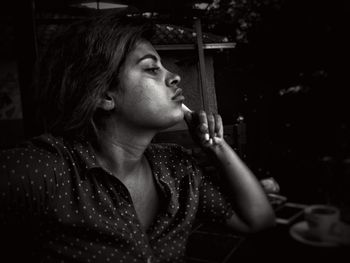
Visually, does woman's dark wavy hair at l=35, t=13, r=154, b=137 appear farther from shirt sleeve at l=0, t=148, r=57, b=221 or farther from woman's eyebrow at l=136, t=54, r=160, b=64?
shirt sleeve at l=0, t=148, r=57, b=221

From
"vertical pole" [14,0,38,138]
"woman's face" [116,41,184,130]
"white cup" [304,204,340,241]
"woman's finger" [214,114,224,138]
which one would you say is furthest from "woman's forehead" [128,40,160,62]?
"white cup" [304,204,340,241]

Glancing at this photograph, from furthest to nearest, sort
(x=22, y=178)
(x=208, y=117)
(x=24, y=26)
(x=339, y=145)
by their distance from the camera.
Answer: (x=24, y=26) < (x=208, y=117) < (x=22, y=178) < (x=339, y=145)

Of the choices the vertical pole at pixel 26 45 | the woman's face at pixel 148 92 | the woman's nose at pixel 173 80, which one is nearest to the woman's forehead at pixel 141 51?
the woman's face at pixel 148 92

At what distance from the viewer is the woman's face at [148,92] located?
1474mm

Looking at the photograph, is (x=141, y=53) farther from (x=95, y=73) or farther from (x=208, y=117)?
(x=208, y=117)

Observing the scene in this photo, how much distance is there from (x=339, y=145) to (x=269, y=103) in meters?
0.26

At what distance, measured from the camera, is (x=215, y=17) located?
1.27m

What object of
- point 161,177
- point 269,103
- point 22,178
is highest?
point 269,103

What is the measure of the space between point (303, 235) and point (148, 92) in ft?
2.84

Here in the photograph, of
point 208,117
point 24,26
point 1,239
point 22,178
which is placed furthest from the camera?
point 24,26

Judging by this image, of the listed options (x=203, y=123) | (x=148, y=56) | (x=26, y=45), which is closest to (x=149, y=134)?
(x=203, y=123)

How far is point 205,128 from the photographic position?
1502mm

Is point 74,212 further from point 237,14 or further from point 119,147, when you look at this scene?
point 237,14

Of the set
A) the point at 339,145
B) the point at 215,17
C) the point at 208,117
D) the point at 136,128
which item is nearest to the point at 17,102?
the point at 136,128
